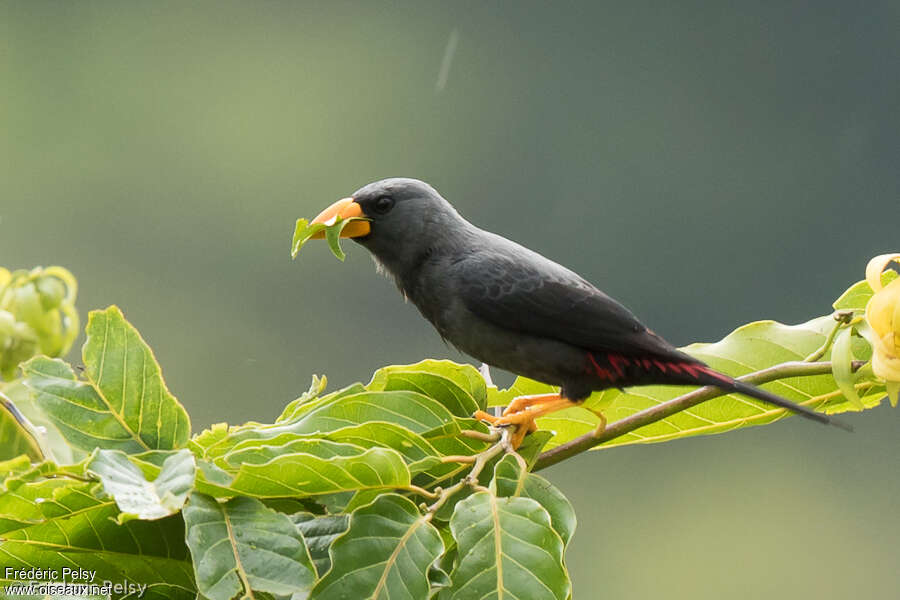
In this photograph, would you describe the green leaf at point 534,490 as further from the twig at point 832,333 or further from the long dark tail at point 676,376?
the twig at point 832,333

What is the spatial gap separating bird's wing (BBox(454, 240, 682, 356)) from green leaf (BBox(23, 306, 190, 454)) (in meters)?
0.82

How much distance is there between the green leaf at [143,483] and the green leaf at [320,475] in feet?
0.21

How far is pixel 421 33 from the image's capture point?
27.7 meters

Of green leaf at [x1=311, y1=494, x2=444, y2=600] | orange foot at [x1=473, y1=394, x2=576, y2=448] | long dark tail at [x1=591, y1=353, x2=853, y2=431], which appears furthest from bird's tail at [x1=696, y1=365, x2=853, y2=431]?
green leaf at [x1=311, y1=494, x2=444, y2=600]

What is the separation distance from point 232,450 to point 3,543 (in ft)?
1.03

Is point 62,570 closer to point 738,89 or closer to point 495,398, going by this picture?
point 495,398

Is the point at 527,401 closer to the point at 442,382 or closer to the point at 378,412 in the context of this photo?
the point at 442,382

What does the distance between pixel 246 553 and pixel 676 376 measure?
2.93 feet

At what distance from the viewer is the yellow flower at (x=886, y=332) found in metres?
1.31

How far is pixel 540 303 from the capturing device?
7.02 feet

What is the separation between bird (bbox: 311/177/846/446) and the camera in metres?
2.05

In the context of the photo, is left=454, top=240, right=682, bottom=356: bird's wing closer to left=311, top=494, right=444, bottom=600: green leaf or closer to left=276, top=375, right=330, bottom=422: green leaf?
left=276, top=375, right=330, bottom=422: green leaf

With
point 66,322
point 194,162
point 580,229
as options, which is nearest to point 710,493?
point 580,229

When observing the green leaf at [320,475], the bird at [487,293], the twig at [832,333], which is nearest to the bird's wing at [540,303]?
the bird at [487,293]
